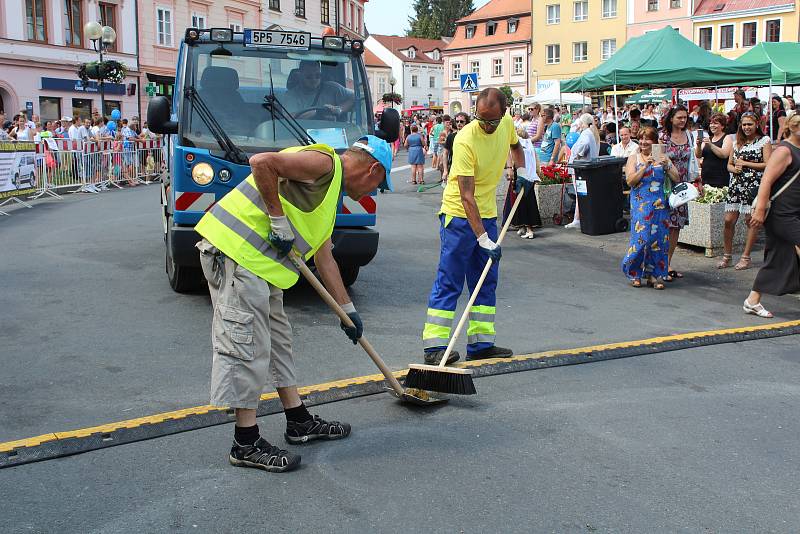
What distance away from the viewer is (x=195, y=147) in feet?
24.9

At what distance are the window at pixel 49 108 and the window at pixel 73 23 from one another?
2.37m

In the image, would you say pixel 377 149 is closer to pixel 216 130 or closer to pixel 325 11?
pixel 216 130

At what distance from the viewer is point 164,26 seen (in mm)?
39938

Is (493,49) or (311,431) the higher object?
(493,49)

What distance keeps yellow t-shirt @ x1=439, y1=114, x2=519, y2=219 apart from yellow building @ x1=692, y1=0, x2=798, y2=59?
1974 inches

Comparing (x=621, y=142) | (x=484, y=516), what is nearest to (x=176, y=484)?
(x=484, y=516)

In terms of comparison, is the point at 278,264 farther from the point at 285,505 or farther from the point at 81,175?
the point at 81,175

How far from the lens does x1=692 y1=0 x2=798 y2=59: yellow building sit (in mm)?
51438

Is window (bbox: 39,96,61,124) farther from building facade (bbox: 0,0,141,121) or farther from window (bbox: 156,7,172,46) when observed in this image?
window (bbox: 156,7,172,46)

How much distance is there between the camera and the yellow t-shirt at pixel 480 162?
5957mm

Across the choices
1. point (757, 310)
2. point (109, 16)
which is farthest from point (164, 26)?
point (757, 310)

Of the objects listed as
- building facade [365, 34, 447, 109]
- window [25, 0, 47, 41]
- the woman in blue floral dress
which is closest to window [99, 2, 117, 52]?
window [25, 0, 47, 41]

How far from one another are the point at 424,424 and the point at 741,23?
5522 cm

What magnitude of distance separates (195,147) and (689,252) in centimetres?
682
